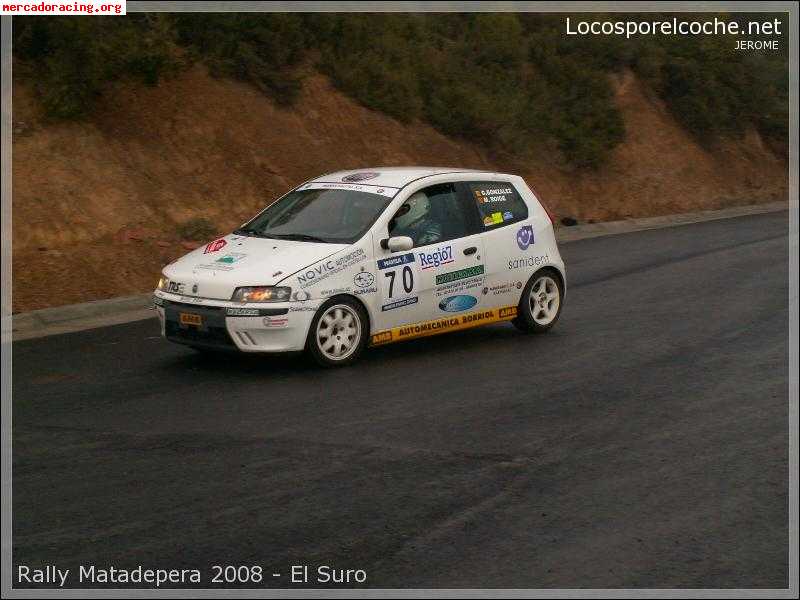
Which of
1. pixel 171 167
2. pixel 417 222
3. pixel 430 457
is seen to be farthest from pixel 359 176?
pixel 171 167

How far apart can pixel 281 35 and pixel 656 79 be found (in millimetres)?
14690

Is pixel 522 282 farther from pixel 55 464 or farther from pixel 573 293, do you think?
pixel 55 464

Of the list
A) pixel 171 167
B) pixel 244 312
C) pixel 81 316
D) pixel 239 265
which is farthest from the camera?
pixel 171 167

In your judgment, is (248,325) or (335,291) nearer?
(248,325)

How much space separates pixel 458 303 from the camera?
11586 mm

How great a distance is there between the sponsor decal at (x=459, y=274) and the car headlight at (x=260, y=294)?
1.82 metres

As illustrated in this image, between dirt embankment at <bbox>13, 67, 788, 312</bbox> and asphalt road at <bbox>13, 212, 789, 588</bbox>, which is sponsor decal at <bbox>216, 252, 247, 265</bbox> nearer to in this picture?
asphalt road at <bbox>13, 212, 789, 588</bbox>

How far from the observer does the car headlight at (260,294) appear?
10.1 meters

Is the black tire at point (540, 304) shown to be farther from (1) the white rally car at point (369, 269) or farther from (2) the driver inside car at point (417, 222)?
(2) the driver inside car at point (417, 222)

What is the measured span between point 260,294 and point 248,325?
29 centimetres

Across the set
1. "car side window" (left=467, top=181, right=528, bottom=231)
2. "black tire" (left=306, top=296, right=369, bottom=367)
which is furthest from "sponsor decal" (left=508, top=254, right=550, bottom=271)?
"black tire" (left=306, top=296, right=369, bottom=367)

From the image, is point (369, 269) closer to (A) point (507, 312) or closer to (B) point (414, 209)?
(B) point (414, 209)

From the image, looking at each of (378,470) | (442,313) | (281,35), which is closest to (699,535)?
(378,470)

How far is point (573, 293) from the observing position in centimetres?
1527
